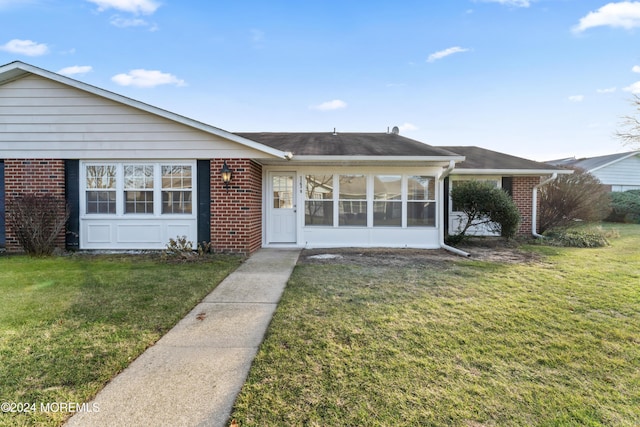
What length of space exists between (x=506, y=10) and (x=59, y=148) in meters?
12.8

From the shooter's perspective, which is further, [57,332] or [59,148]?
[59,148]

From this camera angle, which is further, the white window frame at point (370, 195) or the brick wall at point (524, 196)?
the brick wall at point (524, 196)

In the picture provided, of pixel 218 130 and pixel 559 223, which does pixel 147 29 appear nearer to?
pixel 218 130

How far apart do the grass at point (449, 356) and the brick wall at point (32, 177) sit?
275 inches

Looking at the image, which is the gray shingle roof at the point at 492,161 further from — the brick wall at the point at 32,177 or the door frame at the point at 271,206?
the brick wall at the point at 32,177

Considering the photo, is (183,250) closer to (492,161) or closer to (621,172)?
(492,161)

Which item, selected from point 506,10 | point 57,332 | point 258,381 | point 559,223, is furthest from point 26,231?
point 559,223

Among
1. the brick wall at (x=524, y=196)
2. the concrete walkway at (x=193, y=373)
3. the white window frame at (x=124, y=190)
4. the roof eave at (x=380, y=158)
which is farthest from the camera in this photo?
the brick wall at (x=524, y=196)

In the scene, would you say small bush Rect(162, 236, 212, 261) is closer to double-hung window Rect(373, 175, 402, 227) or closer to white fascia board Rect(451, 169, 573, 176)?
double-hung window Rect(373, 175, 402, 227)

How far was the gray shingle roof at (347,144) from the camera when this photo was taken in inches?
319

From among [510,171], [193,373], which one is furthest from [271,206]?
[510,171]

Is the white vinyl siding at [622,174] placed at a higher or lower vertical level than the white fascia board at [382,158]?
higher

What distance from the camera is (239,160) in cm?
750

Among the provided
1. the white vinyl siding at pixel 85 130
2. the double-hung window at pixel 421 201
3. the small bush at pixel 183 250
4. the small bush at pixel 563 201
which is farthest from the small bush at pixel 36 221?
the small bush at pixel 563 201
